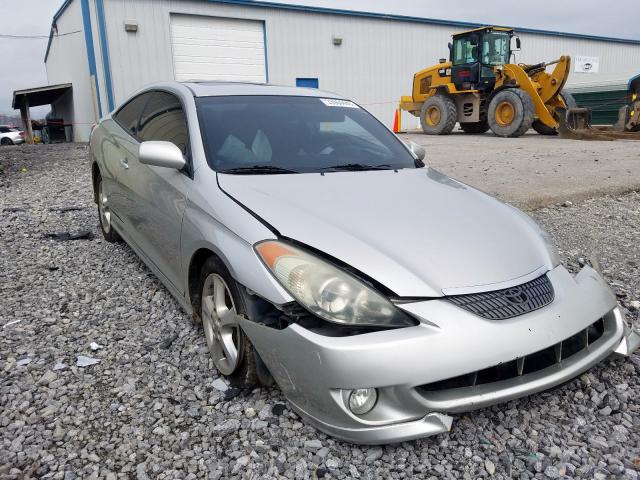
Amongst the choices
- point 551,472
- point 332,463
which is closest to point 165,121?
point 332,463

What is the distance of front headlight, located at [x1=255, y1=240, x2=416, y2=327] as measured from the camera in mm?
1909

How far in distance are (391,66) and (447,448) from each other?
2323 cm

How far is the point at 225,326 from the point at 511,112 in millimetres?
14819

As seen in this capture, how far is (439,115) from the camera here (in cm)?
1758

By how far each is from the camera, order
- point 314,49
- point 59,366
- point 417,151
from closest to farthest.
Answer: point 59,366 < point 417,151 < point 314,49

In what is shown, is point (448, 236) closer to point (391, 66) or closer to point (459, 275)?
point (459, 275)

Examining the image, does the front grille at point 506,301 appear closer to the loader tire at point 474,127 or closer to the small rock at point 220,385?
the small rock at point 220,385

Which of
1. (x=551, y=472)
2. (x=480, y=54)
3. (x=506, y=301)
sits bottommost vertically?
(x=551, y=472)

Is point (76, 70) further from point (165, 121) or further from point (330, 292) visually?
point (330, 292)

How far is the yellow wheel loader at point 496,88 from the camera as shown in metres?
15.1

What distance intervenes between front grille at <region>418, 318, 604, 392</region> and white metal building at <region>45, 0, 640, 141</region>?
58.5 ft

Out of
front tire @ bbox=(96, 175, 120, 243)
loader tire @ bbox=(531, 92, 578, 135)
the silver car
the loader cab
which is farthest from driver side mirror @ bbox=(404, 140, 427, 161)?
loader tire @ bbox=(531, 92, 578, 135)

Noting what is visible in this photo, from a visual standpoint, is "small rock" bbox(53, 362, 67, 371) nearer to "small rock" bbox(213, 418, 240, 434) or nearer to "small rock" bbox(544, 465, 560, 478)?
"small rock" bbox(213, 418, 240, 434)

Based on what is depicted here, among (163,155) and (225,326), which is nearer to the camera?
(225,326)
